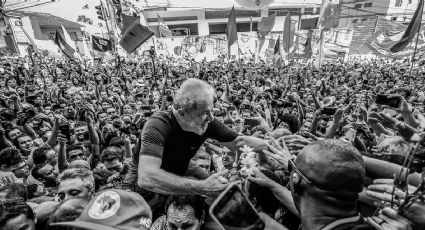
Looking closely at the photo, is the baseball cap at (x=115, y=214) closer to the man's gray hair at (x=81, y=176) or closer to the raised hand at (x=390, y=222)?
the raised hand at (x=390, y=222)

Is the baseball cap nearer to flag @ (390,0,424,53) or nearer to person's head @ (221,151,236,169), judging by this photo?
person's head @ (221,151,236,169)

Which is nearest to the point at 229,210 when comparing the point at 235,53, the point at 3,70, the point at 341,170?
the point at 341,170

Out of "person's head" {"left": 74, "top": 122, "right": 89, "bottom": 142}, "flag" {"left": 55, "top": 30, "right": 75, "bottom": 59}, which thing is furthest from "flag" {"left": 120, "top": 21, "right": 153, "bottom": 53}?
"flag" {"left": 55, "top": 30, "right": 75, "bottom": 59}

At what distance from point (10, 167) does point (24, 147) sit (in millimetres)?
1298

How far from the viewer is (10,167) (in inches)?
150

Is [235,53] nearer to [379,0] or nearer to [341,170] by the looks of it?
[379,0]

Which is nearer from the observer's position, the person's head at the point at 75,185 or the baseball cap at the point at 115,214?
the baseball cap at the point at 115,214

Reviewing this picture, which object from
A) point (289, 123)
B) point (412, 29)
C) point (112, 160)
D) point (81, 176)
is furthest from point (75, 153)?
point (412, 29)

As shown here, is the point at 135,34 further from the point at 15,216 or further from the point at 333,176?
the point at 333,176

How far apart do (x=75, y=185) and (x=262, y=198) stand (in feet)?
5.91

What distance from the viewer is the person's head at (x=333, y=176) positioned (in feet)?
3.84

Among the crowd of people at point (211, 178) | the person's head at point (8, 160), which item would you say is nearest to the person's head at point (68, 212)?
the crowd of people at point (211, 178)

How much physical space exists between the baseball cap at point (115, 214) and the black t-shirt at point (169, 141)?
0.70 metres

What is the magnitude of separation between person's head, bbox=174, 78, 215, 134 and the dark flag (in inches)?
490
